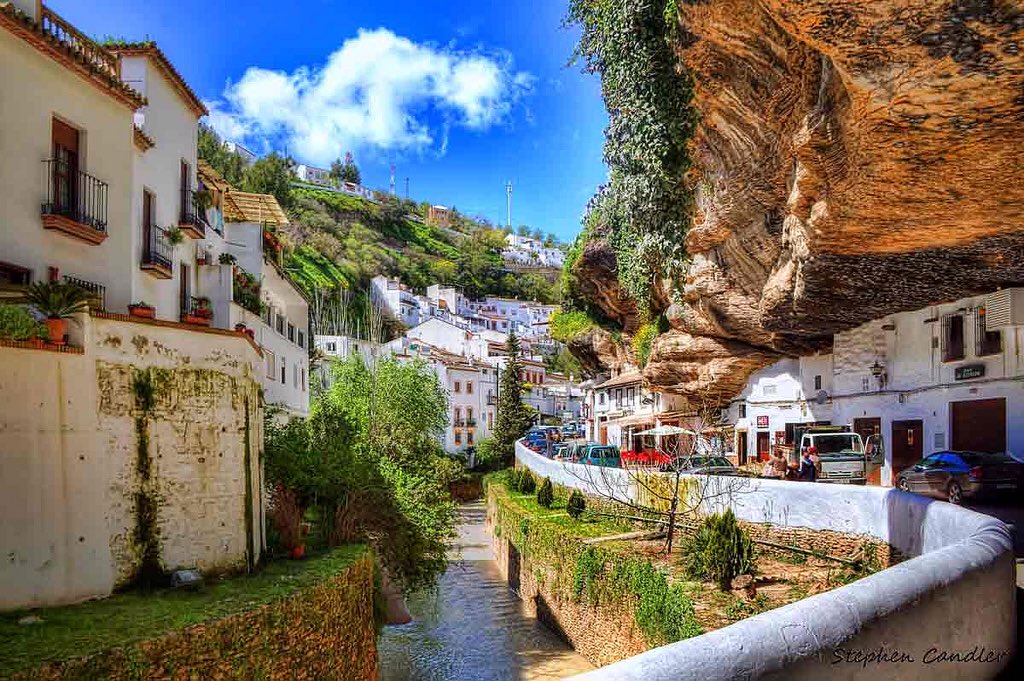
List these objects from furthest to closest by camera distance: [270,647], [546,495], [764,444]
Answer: [764,444], [546,495], [270,647]

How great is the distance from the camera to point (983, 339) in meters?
19.2

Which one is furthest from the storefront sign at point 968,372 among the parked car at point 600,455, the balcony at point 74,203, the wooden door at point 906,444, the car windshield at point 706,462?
the balcony at point 74,203

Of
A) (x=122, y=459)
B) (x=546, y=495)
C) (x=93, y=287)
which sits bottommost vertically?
(x=546, y=495)

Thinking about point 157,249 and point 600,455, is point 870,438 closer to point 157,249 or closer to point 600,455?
point 600,455

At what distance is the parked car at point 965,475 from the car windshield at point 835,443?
3.65 metres

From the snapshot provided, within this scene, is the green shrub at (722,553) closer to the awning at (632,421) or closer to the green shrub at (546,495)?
the green shrub at (546,495)

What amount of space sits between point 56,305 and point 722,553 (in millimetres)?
11402

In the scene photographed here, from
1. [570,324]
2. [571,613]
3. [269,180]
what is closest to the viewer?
[571,613]

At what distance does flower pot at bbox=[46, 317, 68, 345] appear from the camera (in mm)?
11094

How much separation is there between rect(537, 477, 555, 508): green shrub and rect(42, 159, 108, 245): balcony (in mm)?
17484

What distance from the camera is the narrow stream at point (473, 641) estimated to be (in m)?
19.5

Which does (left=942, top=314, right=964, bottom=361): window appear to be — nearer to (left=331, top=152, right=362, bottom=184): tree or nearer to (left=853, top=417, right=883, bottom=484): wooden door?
(left=853, top=417, right=883, bottom=484): wooden door

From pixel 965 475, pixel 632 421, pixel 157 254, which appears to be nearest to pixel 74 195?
pixel 157 254

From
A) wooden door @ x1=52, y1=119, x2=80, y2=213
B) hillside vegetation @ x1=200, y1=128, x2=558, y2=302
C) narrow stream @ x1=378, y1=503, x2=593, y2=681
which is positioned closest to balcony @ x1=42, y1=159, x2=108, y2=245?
wooden door @ x1=52, y1=119, x2=80, y2=213
